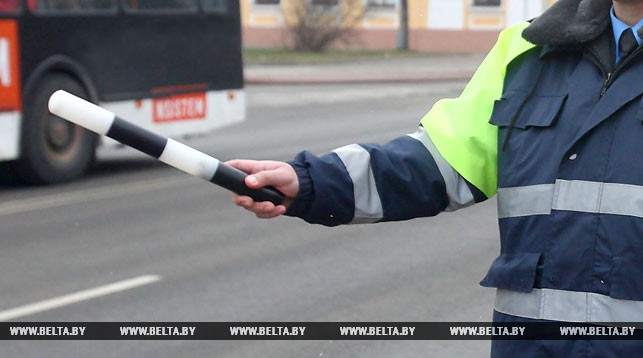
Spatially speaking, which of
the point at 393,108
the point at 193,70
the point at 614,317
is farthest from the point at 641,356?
the point at 393,108

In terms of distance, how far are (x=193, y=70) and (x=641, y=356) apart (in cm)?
1232

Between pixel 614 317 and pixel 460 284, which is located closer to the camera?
pixel 614 317

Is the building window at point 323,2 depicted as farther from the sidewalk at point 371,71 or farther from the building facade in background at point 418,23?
the sidewalk at point 371,71

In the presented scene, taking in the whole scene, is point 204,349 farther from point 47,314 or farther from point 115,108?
point 115,108

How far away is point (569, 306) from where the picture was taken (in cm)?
247

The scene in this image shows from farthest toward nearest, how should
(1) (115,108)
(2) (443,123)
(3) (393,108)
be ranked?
(3) (393,108)
(1) (115,108)
(2) (443,123)

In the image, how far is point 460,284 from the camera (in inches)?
296

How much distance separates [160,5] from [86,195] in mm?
3277

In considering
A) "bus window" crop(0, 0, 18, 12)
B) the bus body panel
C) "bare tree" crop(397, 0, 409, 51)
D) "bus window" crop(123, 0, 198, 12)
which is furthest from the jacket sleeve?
"bare tree" crop(397, 0, 409, 51)

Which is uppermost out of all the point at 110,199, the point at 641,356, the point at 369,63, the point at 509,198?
the point at 509,198

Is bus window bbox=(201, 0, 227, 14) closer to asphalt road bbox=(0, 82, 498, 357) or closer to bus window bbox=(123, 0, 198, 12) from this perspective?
bus window bbox=(123, 0, 198, 12)

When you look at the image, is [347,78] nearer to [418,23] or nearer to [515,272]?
[418,23]

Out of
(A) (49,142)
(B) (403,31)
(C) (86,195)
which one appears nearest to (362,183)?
(C) (86,195)

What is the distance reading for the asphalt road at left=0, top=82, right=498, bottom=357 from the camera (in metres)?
6.18
